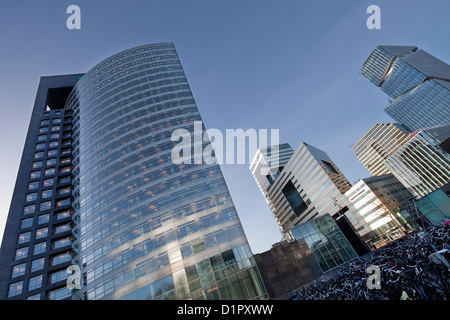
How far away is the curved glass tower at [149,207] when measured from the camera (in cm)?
2936

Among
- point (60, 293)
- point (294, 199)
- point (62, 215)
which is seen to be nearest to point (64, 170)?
point (62, 215)

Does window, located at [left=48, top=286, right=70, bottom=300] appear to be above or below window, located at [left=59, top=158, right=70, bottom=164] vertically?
below

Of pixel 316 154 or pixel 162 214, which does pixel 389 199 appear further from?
pixel 162 214

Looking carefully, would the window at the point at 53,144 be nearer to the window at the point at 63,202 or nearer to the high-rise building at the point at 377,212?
the window at the point at 63,202

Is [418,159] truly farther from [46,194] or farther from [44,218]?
[46,194]

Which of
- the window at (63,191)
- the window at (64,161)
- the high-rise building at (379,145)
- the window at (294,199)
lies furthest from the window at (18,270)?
the high-rise building at (379,145)

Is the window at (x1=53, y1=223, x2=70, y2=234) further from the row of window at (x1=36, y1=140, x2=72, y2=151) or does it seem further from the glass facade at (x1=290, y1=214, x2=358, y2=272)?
the glass facade at (x1=290, y1=214, x2=358, y2=272)

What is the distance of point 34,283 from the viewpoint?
39.1 metres

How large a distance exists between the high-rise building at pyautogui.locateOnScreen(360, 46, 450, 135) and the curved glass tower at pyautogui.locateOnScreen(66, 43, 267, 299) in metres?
164

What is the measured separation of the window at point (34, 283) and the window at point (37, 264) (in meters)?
1.68

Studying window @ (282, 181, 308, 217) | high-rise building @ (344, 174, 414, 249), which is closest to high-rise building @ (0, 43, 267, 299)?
high-rise building @ (344, 174, 414, 249)

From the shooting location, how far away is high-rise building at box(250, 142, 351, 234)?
277 ft
